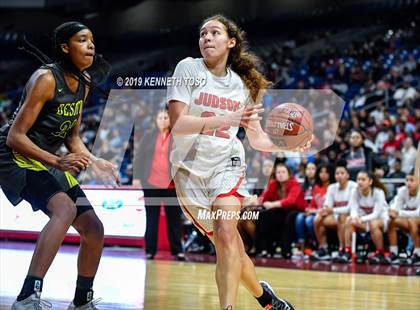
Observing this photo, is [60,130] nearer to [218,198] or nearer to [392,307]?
[218,198]

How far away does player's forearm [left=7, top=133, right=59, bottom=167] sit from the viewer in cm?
432

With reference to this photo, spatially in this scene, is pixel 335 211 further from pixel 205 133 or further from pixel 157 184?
pixel 205 133

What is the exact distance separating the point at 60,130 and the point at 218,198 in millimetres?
1081

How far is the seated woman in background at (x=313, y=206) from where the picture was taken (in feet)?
34.4

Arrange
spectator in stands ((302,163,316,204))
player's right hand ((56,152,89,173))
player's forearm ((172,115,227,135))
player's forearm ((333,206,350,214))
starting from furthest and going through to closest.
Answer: spectator in stands ((302,163,316,204)), player's forearm ((333,206,350,214)), player's forearm ((172,115,227,135)), player's right hand ((56,152,89,173))

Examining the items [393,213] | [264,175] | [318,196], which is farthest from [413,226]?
[264,175]

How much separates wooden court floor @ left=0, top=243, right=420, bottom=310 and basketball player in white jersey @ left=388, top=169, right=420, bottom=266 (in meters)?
1.58

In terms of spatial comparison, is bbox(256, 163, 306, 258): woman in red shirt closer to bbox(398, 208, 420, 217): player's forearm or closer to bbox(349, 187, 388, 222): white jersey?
bbox(349, 187, 388, 222): white jersey

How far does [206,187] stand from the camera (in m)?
4.64

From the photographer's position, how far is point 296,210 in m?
10.5

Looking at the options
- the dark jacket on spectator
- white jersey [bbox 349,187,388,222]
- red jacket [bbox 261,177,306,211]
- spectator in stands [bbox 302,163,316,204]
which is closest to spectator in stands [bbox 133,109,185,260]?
red jacket [bbox 261,177,306,211]

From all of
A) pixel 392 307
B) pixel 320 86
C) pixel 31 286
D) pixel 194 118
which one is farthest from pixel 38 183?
pixel 320 86

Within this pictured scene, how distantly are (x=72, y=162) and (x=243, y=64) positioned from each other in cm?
139

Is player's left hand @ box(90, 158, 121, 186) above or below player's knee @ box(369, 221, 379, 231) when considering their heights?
below
